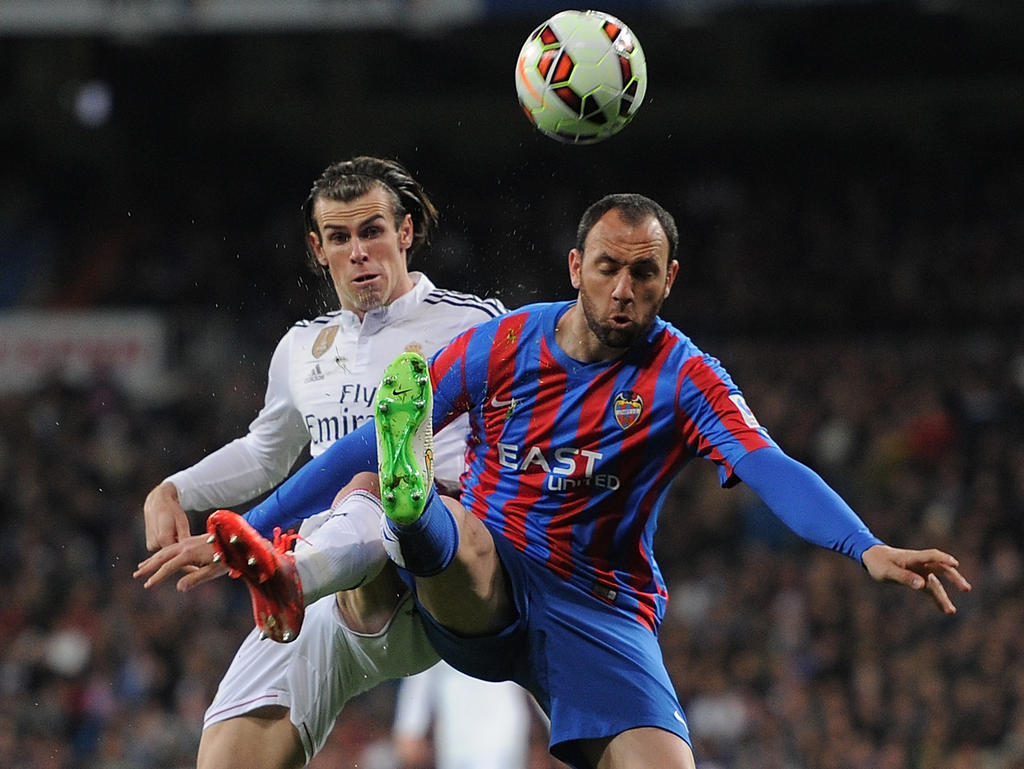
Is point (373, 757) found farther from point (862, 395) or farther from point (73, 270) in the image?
point (73, 270)

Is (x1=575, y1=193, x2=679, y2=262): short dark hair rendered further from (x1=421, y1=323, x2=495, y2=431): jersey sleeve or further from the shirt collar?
the shirt collar

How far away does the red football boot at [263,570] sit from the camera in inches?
155

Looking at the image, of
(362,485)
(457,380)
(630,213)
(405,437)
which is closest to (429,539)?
(405,437)

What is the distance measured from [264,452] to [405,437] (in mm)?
1531

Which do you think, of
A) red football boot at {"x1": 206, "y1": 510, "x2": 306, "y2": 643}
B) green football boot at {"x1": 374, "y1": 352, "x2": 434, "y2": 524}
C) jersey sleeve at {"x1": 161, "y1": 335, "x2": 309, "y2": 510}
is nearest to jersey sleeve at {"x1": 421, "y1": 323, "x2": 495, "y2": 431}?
green football boot at {"x1": 374, "y1": 352, "x2": 434, "y2": 524}

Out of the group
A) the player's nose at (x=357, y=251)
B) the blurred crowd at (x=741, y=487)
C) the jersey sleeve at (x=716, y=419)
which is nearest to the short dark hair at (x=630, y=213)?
the jersey sleeve at (x=716, y=419)

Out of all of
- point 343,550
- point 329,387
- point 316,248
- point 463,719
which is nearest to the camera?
point 343,550

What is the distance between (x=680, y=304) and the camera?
1614 centimetres

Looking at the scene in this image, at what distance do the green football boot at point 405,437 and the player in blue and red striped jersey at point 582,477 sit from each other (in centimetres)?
26

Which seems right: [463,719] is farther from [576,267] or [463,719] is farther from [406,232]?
Result: [576,267]

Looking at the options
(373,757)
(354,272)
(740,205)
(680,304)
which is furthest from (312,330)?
(740,205)

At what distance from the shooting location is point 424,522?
3.99 m

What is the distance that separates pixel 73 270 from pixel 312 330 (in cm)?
1397

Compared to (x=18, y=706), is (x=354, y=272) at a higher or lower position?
higher
